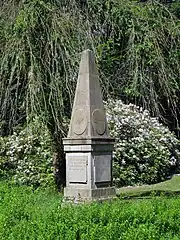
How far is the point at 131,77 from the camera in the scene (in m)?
13.3

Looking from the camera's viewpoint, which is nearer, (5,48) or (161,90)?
(5,48)

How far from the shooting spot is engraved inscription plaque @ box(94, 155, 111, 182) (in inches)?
317

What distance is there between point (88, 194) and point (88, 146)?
0.76 meters

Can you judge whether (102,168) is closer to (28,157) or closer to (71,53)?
(71,53)

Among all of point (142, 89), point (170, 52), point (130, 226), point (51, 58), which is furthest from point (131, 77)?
point (130, 226)

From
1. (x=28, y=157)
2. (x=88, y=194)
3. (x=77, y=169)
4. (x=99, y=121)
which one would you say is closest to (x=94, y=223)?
(x=88, y=194)

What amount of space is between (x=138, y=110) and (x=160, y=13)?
2.77 m

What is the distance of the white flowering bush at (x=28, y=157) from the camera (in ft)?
41.7

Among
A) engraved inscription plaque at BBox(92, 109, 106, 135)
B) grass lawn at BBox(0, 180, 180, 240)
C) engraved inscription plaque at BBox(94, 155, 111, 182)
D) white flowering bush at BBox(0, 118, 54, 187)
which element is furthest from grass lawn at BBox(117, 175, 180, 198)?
grass lawn at BBox(0, 180, 180, 240)

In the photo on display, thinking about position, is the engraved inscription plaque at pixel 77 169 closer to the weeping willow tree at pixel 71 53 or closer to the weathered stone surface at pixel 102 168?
the weathered stone surface at pixel 102 168

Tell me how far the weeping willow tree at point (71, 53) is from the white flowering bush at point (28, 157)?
1.31ft

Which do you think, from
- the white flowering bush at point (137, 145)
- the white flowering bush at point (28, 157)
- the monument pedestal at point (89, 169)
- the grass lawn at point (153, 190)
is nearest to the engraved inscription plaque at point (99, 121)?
the monument pedestal at point (89, 169)

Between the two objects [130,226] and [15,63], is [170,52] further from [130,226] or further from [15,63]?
[130,226]

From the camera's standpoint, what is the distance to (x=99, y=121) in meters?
8.22
